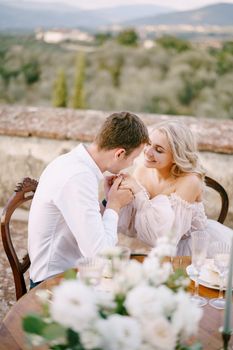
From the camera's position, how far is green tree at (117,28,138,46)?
2178 centimetres

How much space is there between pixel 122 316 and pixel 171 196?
4.87ft

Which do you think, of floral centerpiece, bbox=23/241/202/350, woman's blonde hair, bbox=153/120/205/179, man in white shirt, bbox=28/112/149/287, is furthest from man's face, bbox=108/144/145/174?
floral centerpiece, bbox=23/241/202/350

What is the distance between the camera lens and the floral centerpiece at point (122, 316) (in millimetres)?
840

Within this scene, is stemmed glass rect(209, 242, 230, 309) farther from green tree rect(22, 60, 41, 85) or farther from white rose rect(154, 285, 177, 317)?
green tree rect(22, 60, 41, 85)

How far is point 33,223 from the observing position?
1880mm

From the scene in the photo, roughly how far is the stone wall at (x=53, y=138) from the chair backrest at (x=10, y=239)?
4.06 ft

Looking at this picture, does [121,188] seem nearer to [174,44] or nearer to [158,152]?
[158,152]

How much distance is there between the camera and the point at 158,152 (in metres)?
2.38

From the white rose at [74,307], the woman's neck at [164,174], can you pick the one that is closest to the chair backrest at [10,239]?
the woman's neck at [164,174]

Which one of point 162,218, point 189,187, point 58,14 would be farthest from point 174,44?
point 162,218

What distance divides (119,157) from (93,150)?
0.11 m

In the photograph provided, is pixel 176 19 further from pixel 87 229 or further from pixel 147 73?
pixel 87 229

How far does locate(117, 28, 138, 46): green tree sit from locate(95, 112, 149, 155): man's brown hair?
2061cm

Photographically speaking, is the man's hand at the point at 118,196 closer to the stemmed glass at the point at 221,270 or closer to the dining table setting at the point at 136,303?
the dining table setting at the point at 136,303
